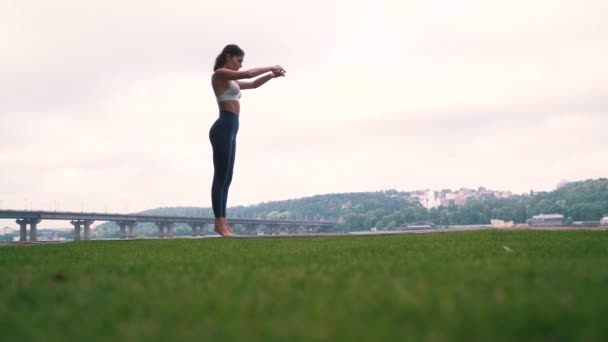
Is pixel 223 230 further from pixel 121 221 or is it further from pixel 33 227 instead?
pixel 121 221

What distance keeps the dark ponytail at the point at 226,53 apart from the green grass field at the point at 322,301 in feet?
25.3

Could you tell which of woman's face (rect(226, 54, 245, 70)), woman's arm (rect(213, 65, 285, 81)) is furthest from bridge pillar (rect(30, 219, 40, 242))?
woman's arm (rect(213, 65, 285, 81))

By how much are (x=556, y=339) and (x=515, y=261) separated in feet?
9.55

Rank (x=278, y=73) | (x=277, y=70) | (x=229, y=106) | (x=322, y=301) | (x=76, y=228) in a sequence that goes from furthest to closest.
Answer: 1. (x=76, y=228)
2. (x=229, y=106)
3. (x=278, y=73)
4. (x=277, y=70)
5. (x=322, y=301)

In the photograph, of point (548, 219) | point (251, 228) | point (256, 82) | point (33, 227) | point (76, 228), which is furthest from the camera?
point (548, 219)

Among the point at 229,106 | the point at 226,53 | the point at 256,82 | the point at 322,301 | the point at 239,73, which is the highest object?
the point at 226,53

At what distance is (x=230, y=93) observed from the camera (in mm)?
12250

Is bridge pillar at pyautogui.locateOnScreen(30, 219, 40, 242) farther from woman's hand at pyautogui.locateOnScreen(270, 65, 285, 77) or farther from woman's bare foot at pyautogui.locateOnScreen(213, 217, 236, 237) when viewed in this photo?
woman's hand at pyautogui.locateOnScreen(270, 65, 285, 77)

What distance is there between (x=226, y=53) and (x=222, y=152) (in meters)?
2.19

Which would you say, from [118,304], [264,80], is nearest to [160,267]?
[118,304]

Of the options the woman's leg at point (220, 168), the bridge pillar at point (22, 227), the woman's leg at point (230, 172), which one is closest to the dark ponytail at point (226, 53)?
the woman's leg at point (220, 168)

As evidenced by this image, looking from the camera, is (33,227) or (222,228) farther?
(33,227)

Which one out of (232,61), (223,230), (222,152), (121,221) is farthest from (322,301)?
(121,221)

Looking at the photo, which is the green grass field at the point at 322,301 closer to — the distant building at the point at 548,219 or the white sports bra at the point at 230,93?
the white sports bra at the point at 230,93
